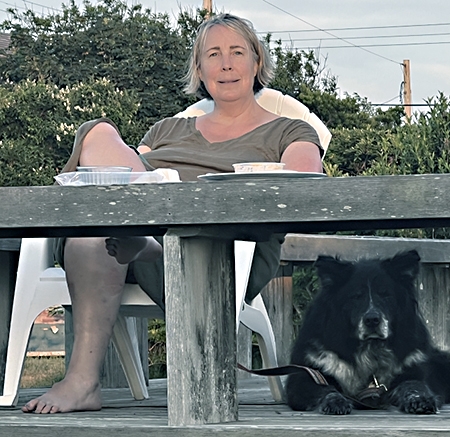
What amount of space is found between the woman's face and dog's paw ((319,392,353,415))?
102 centimetres

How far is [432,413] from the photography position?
6.98ft

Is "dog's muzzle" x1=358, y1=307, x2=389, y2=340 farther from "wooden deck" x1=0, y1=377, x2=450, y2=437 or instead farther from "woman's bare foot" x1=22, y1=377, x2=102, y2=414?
"woman's bare foot" x1=22, y1=377, x2=102, y2=414

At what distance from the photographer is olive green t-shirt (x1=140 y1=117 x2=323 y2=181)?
Result: 8.55 ft

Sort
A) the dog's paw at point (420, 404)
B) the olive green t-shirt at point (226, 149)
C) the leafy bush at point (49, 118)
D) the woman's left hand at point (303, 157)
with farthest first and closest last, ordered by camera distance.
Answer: the leafy bush at point (49, 118) → the olive green t-shirt at point (226, 149) → the woman's left hand at point (303, 157) → the dog's paw at point (420, 404)

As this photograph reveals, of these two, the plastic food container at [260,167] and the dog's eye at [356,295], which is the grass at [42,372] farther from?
the plastic food container at [260,167]

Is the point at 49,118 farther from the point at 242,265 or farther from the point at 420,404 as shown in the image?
the point at 420,404

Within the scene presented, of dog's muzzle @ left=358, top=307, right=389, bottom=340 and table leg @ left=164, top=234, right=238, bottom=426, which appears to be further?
dog's muzzle @ left=358, top=307, right=389, bottom=340

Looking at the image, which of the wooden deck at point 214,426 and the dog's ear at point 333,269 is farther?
the dog's ear at point 333,269

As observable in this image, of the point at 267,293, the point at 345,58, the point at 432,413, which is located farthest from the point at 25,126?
the point at 432,413

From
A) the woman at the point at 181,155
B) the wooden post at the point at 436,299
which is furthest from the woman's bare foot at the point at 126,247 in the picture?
the wooden post at the point at 436,299

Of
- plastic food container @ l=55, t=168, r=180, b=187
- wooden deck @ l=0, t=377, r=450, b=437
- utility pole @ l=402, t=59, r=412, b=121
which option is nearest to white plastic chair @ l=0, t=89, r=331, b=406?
wooden deck @ l=0, t=377, r=450, b=437

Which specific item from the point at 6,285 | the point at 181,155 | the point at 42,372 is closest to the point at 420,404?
the point at 181,155

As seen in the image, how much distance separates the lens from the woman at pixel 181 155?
6.52ft

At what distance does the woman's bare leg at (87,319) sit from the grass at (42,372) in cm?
376
